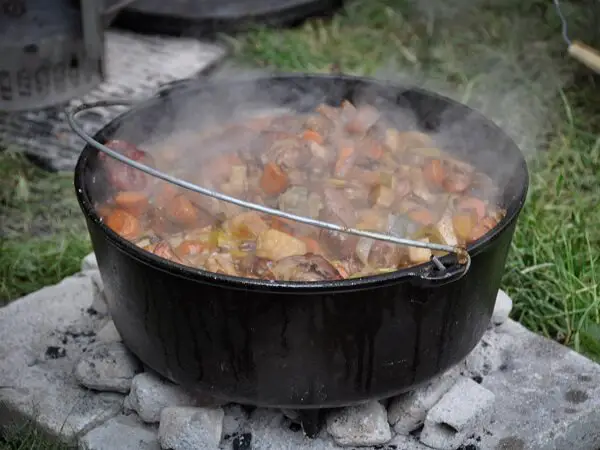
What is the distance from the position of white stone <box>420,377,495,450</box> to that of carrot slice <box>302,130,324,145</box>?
990 mm

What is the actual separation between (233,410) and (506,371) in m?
1.02

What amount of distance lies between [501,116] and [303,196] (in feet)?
8.92

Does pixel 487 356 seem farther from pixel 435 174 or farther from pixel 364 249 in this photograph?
pixel 364 249

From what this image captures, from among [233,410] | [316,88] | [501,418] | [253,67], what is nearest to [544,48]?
[253,67]

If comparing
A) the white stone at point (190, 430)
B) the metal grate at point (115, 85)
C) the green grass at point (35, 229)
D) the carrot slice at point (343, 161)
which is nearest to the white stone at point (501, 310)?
the carrot slice at point (343, 161)

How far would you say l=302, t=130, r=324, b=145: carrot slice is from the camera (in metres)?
2.97

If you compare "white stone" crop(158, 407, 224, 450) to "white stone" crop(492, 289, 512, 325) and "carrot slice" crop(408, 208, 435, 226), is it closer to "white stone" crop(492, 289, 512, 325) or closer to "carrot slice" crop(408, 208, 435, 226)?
"carrot slice" crop(408, 208, 435, 226)

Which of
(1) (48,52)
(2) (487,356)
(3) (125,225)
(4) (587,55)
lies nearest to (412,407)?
(2) (487,356)

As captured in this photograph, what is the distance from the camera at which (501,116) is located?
198 inches

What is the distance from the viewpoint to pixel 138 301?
247 centimetres

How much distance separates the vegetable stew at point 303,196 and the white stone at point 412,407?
1.83ft

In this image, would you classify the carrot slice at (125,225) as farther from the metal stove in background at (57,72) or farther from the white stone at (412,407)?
the metal stove in background at (57,72)

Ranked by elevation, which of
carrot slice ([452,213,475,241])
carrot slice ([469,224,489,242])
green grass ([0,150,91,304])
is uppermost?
carrot slice ([452,213,475,241])

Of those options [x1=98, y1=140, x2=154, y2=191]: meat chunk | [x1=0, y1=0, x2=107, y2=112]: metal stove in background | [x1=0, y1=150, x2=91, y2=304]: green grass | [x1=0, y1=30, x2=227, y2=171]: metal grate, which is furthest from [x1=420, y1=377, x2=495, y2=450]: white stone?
[x1=0, y1=0, x2=107, y2=112]: metal stove in background
